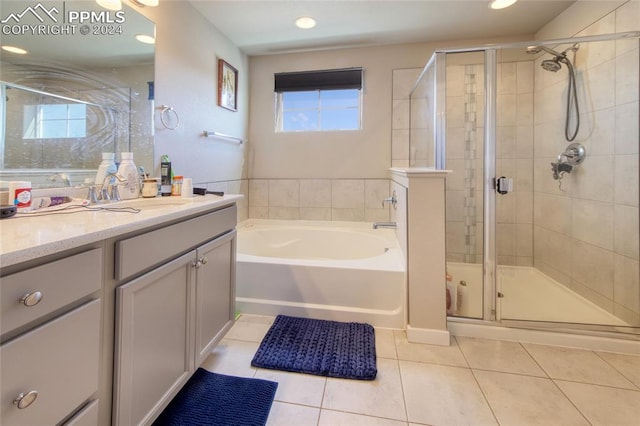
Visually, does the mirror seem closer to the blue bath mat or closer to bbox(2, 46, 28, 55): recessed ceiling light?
bbox(2, 46, 28, 55): recessed ceiling light

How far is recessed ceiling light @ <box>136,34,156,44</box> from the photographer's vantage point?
1675 millimetres

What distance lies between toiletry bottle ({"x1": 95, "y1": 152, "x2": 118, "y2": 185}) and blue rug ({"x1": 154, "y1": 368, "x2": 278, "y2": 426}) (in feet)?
3.42

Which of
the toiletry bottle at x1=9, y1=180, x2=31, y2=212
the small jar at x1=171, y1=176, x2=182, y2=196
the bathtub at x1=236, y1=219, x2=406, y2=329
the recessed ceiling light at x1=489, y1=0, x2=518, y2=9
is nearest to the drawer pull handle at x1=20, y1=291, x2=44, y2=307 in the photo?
the toiletry bottle at x1=9, y1=180, x2=31, y2=212

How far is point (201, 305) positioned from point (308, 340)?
2.34 feet

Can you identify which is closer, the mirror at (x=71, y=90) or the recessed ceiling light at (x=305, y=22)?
the mirror at (x=71, y=90)

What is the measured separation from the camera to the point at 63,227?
0.82m

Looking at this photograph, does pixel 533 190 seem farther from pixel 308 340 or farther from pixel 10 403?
pixel 10 403

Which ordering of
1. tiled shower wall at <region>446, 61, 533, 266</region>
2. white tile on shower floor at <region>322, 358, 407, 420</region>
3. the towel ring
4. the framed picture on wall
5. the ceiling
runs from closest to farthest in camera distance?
white tile on shower floor at <region>322, 358, 407, 420</region> < the towel ring < tiled shower wall at <region>446, 61, 533, 266</region> < the ceiling < the framed picture on wall

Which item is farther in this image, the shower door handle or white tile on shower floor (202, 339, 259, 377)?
the shower door handle

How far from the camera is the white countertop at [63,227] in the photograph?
2.01ft

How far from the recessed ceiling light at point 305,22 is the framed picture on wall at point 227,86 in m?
0.71

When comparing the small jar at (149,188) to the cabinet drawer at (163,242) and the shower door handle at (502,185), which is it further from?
the shower door handle at (502,185)

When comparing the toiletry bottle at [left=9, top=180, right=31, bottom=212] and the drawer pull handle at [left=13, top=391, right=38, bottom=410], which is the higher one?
the toiletry bottle at [left=9, top=180, right=31, bottom=212]

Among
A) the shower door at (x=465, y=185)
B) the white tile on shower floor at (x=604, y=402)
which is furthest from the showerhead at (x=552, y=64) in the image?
the white tile on shower floor at (x=604, y=402)
